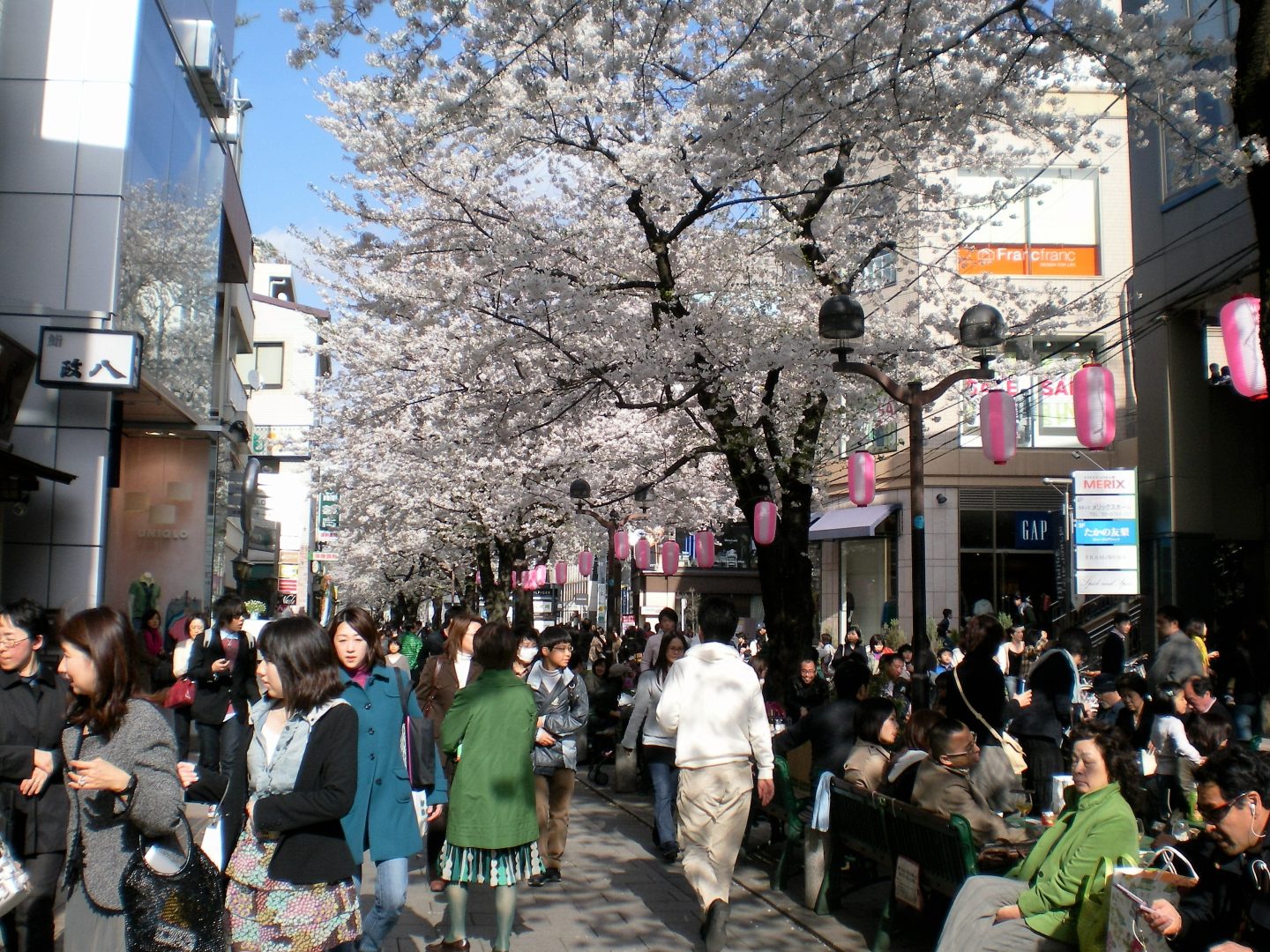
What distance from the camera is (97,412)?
14.5 metres

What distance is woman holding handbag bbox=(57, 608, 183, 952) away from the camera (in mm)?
4074

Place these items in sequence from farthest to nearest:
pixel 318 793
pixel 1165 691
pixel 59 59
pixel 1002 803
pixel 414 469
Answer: pixel 414 469
pixel 59 59
pixel 1165 691
pixel 1002 803
pixel 318 793

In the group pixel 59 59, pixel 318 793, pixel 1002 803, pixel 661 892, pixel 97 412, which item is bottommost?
pixel 661 892

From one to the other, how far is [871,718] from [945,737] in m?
1.03

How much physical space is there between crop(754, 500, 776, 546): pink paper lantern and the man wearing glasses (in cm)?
709

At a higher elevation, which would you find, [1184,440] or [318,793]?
[1184,440]

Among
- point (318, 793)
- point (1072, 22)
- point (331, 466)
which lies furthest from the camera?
point (331, 466)

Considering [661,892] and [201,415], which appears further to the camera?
[201,415]

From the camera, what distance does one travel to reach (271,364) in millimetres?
51594

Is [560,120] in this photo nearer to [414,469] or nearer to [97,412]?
[97,412]

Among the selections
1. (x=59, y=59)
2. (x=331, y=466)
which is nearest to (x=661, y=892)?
(x=59, y=59)

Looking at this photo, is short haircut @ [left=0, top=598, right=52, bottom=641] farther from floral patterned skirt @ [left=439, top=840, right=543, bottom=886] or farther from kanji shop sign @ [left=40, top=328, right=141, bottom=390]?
kanji shop sign @ [left=40, top=328, right=141, bottom=390]

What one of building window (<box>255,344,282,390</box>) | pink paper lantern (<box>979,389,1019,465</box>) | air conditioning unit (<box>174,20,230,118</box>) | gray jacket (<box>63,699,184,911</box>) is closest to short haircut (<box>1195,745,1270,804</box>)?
gray jacket (<box>63,699,184,911</box>)

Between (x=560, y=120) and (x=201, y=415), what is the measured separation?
839 centimetres
